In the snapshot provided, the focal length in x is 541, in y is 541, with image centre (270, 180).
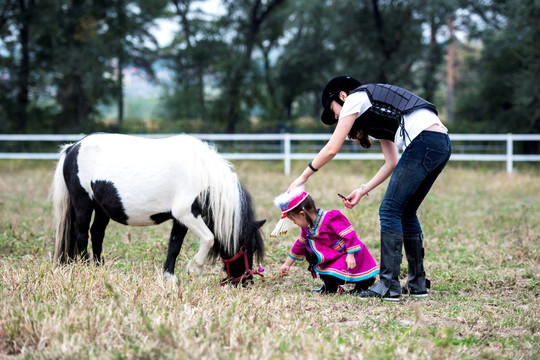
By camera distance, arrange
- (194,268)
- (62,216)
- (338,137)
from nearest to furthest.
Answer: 1. (338,137)
2. (194,268)
3. (62,216)

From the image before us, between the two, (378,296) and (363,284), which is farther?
(363,284)

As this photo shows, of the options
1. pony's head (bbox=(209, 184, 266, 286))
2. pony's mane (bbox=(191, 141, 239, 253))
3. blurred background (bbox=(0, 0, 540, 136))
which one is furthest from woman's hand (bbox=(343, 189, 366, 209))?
blurred background (bbox=(0, 0, 540, 136))

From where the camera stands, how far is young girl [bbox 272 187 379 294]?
4270 millimetres

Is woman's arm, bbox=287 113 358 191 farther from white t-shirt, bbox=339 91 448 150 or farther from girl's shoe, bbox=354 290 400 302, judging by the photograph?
girl's shoe, bbox=354 290 400 302

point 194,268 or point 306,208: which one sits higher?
point 306,208

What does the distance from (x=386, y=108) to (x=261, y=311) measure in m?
1.77

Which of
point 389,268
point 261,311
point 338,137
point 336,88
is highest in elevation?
point 336,88

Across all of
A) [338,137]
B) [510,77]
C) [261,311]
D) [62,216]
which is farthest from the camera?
[510,77]

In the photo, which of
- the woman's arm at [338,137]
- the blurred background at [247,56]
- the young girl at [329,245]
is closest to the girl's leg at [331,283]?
the young girl at [329,245]

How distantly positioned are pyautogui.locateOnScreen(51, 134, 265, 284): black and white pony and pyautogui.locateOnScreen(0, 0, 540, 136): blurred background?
41.3 ft

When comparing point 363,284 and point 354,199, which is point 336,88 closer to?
point 354,199

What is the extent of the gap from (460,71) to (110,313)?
3228 cm

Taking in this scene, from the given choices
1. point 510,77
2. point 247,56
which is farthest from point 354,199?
point 247,56

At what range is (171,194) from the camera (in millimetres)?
4570
